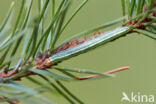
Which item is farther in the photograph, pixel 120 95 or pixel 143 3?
pixel 120 95

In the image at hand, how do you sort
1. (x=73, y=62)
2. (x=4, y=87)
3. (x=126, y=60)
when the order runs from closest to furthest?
(x=4, y=87)
(x=73, y=62)
(x=126, y=60)

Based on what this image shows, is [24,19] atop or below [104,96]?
below

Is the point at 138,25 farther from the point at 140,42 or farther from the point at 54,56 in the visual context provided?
the point at 140,42

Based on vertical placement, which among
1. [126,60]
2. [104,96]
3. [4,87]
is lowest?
[4,87]

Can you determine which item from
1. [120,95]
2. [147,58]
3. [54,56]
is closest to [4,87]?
[54,56]

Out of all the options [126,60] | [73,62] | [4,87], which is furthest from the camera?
[126,60]

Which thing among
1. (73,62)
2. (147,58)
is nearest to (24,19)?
(73,62)
